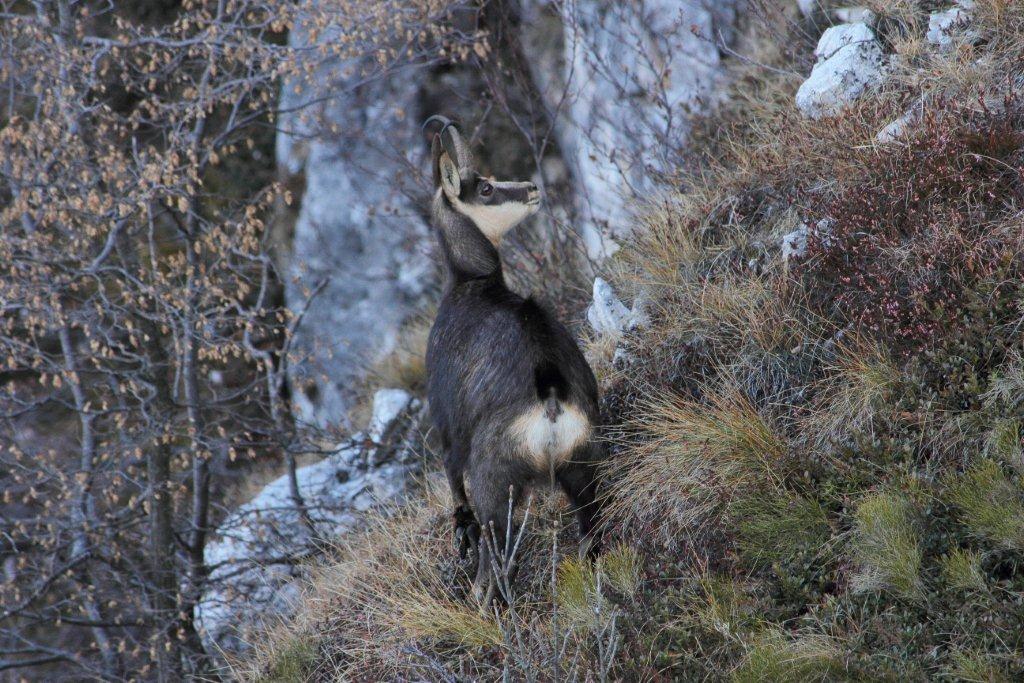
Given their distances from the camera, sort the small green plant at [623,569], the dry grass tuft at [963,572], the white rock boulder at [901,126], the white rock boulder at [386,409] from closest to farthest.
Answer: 1. the dry grass tuft at [963,572]
2. the small green plant at [623,569]
3. the white rock boulder at [901,126]
4. the white rock boulder at [386,409]

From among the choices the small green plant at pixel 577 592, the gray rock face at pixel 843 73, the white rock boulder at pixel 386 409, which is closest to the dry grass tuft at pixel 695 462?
the small green plant at pixel 577 592

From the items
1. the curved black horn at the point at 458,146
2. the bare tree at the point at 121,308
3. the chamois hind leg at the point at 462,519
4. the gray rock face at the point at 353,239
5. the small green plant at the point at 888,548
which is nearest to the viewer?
the small green plant at the point at 888,548

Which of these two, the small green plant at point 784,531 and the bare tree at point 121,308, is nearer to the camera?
the small green plant at point 784,531

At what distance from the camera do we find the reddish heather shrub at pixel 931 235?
479 cm

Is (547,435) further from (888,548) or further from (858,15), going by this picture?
(858,15)

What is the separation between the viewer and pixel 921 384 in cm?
466

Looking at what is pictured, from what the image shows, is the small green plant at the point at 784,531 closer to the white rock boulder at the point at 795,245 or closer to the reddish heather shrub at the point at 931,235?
the reddish heather shrub at the point at 931,235

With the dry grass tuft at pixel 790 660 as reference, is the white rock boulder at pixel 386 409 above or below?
below

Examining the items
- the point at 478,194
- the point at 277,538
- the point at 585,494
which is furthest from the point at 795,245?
the point at 277,538

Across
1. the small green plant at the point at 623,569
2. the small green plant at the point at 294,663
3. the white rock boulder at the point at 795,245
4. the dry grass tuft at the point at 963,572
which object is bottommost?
the small green plant at the point at 294,663

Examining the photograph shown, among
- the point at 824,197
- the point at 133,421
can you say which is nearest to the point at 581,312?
the point at 824,197

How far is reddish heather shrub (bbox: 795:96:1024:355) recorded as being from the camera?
4789mm

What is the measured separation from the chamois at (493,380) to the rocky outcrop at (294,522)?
188cm

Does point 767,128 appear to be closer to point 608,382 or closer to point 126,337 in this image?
point 608,382
